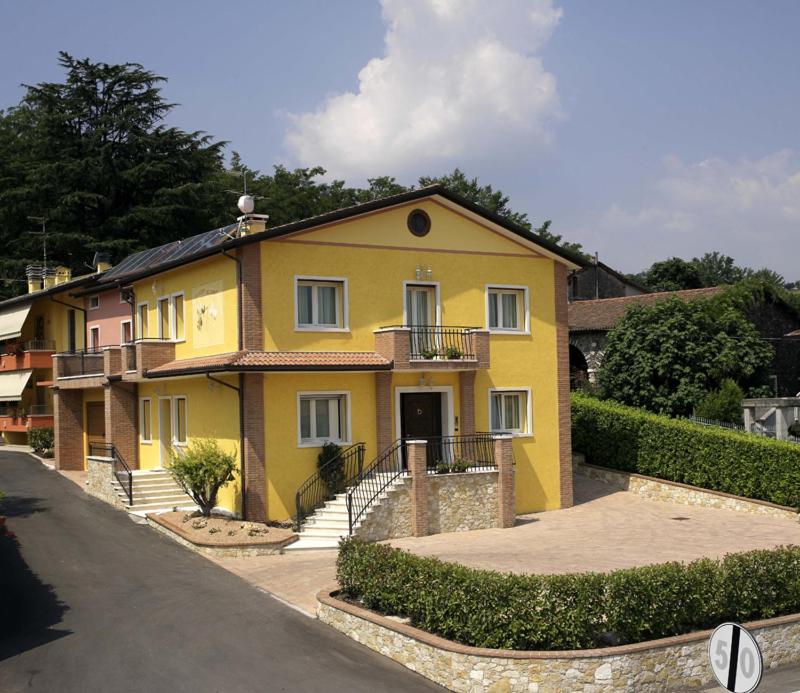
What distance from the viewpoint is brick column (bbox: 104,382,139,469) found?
2903cm

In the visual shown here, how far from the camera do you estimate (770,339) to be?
1462 inches

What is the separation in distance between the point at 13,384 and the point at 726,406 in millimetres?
27804

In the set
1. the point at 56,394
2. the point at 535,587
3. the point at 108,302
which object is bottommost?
the point at 535,587

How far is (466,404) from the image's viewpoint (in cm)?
2533

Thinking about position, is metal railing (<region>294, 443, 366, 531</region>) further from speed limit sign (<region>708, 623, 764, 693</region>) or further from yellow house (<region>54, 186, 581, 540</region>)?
speed limit sign (<region>708, 623, 764, 693</region>)

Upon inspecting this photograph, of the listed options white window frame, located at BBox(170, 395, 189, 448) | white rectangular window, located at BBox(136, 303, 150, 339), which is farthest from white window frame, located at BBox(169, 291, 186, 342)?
white rectangular window, located at BBox(136, 303, 150, 339)

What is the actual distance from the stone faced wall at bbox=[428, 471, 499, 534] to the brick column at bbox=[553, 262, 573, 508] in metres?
3.91

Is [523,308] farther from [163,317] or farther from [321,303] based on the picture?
[163,317]

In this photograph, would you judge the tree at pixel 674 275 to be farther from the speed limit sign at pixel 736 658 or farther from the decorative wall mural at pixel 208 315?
the speed limit sign at pixel 736 658

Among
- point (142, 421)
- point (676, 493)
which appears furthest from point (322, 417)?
point (676, 493)

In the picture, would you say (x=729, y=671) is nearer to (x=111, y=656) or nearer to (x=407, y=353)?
(x=111, y=656)

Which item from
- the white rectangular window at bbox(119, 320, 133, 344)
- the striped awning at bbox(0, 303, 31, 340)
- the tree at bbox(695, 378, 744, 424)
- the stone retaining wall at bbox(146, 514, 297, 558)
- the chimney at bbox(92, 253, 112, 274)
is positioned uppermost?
the chimney at bbox(92, 253, 112, 274)

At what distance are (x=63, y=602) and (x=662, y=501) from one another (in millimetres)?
17153

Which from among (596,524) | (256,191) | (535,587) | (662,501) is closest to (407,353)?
(596,524)
